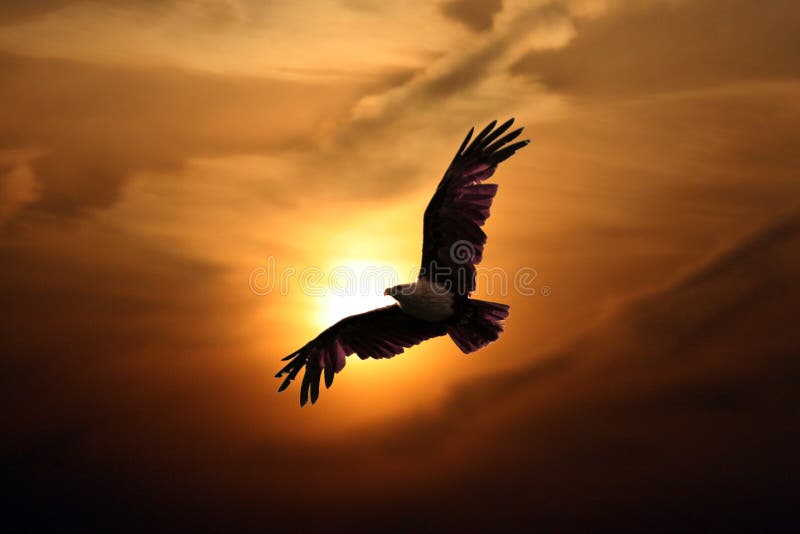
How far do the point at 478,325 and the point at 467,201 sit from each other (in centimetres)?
190

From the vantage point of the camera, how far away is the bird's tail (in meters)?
12.4

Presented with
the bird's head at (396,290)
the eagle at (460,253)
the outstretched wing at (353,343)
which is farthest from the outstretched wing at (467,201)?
the outstretched wing at (353,343)

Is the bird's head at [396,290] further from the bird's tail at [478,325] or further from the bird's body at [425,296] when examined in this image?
the bird's tail at [478,325]

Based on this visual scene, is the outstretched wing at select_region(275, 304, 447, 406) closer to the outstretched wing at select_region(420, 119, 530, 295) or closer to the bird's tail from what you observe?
the bird's tail

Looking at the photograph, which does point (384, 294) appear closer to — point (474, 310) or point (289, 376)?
point (474, 310)

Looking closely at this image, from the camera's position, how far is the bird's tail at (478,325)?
12.4 metres

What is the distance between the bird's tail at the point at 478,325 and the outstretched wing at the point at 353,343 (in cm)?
75

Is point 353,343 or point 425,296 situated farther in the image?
point 353,343

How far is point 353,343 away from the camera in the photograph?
46.1 ft

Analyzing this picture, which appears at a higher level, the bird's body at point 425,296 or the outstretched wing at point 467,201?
the outstretched wing at point 467,201

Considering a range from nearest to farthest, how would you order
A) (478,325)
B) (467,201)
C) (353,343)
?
(467,201), (478,325), (353,343)

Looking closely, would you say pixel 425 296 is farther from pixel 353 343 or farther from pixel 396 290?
pixel 353 343

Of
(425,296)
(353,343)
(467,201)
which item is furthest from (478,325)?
(353,343)

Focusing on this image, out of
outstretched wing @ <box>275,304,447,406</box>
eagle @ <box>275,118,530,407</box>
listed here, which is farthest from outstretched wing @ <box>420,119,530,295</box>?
outstretched wing @ <box>275,304,447,406</box>
